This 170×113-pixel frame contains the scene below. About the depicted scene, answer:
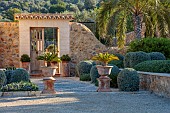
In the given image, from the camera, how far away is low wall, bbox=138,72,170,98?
9.31 m

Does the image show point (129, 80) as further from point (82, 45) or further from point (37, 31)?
point (37, 31)

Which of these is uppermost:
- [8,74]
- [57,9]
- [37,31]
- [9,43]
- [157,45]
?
[57,9]

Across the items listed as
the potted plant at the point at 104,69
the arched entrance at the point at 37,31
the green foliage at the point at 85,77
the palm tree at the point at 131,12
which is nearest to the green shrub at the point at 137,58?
the green foliage at the point at 85,77

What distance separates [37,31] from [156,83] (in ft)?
34.4

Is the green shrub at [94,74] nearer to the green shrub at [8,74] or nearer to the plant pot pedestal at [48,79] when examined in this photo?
the green shrub at [8,74]

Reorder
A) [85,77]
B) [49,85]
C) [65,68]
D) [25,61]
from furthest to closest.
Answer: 1. [65,68]
2. [25,61]
3. [85,77]
4. [49,85]

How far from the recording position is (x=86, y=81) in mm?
15016

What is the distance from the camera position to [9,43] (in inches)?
730

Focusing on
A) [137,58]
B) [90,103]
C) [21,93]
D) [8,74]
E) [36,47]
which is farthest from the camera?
[36,47]

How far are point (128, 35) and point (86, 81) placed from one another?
975 centimetres

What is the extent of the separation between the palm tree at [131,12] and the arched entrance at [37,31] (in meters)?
2.25

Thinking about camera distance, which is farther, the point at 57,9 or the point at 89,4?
the point at 89,4

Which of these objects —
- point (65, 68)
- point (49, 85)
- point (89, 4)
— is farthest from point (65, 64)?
point (89, 4)

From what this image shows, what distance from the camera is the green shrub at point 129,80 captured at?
10.5m
